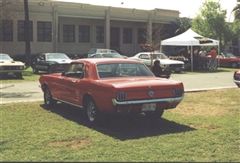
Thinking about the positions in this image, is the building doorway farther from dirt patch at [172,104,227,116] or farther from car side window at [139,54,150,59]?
dirt patch at [172,104,227,116]

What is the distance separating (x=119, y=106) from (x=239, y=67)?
33.2 meters

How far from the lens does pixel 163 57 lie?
33.5 m

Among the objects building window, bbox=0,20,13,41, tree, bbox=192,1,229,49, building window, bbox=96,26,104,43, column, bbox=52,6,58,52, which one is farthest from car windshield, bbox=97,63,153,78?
tree, bbox=192,1,229,49

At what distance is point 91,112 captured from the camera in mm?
10844

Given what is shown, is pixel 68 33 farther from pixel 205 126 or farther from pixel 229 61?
pixel 205 126

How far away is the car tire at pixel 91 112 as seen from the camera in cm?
1063

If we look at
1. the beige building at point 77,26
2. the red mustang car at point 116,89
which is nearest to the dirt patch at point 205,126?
the red mustang car at point 116,89

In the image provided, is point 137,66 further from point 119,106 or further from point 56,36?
point 56,36

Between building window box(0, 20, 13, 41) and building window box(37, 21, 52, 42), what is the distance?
2.84 m

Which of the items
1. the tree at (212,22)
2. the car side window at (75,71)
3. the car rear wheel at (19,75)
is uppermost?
the tree at (212,22)

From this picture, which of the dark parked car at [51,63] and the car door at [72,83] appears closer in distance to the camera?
the car door at [72,83]

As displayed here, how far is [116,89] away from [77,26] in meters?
41.0

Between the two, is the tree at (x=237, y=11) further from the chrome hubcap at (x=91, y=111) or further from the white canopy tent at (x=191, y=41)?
the chrome hubcap at (x=91, y=111)

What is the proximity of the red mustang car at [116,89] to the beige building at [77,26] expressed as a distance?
101 ft
